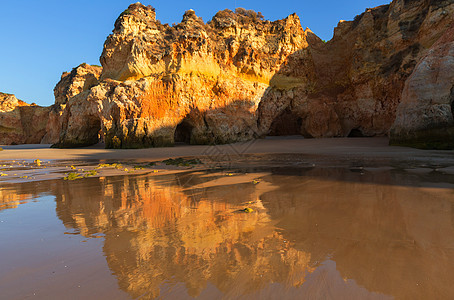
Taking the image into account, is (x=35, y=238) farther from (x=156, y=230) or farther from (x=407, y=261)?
→ (x=407, y=261)

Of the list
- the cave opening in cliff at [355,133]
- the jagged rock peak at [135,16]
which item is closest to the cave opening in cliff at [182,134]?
the jagged rock peak at [135,16]

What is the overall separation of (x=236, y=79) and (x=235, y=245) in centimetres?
1530

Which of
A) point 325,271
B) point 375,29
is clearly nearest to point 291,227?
point 325,271

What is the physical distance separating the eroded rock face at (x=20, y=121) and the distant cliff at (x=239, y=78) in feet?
50.1

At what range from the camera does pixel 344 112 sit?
15945 mm

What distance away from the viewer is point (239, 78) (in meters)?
16.1

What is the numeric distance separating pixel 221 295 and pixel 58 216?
2.10 metres

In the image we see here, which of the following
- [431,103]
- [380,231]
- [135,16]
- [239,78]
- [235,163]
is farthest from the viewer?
[239,78]

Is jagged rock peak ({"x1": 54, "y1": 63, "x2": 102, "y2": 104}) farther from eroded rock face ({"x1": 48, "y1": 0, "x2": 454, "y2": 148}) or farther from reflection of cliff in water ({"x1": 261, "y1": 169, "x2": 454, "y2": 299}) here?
reflection of cliff in water ({"x1": 261, "y1": 169, "x2": 454, "y2": 299})

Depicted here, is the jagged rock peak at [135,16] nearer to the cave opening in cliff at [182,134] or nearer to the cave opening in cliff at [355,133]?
the cave opening in cliff at [182,134]

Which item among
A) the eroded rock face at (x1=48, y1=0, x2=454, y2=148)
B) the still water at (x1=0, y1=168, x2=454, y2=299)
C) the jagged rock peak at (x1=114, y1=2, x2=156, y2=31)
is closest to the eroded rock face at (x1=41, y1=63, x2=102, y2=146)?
the eroded rock face at (x1=48, y1=0, x2=454, y2=148)

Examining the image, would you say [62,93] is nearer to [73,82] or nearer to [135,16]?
[73,82]

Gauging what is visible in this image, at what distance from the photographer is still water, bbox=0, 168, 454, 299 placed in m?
1.16

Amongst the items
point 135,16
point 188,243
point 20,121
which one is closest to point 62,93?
point 20,121
